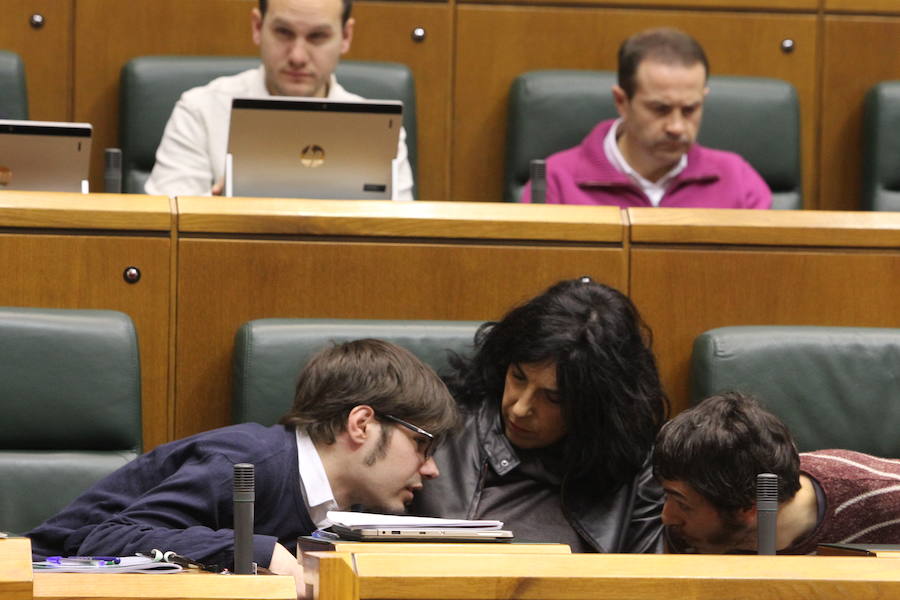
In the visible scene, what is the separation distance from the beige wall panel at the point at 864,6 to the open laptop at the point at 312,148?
108cm

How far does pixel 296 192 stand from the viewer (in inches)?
62.2

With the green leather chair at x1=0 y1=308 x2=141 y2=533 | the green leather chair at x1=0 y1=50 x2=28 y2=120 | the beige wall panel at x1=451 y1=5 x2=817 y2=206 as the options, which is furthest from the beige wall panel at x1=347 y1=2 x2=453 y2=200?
the green leather chair at x1=0 y1=308 x2=141 y2=533

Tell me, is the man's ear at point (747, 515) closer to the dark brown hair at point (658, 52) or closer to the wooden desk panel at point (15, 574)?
the wooden desk panel at point (15, 574)

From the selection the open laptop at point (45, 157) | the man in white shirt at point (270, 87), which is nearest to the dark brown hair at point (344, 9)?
the man in white shirt at point (270, 87)

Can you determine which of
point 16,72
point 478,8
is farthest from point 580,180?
point 16,72

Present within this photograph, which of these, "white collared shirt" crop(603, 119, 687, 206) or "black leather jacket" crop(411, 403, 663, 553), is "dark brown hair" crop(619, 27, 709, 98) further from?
"black leather jacket" crop(411, 403, 663, 553)

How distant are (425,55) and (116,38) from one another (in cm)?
49

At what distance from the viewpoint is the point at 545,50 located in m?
2.32

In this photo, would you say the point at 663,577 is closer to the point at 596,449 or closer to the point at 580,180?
the point at 596,449

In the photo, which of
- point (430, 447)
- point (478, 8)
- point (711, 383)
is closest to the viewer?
point (430, 447)

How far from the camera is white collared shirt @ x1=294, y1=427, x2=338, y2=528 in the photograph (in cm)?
121

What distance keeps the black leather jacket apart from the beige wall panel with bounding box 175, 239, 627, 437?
0.62ft

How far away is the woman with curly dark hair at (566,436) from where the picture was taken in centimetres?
128

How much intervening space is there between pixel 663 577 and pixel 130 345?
73 centimetres
